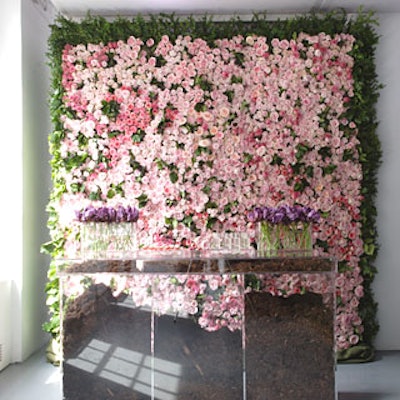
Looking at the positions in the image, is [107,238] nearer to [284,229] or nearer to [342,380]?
[284,229]

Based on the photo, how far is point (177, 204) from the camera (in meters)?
4.80

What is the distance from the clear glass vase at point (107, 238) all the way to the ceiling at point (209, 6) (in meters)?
1.91

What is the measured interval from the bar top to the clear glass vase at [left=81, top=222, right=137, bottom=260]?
236mm

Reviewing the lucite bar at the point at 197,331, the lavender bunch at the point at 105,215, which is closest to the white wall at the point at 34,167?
the lavender bunch at the point at 105,215

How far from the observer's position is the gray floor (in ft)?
13.0

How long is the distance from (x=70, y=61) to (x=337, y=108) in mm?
2159

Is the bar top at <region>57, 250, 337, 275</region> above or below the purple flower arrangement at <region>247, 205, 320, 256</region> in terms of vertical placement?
below

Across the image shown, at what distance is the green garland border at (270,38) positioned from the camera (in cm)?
476

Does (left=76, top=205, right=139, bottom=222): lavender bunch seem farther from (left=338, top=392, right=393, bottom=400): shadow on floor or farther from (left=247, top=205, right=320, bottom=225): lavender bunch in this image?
(left=338, top=392, right=393, bottom=400): shadow on floor

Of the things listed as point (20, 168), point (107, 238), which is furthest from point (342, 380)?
point (20, 168)

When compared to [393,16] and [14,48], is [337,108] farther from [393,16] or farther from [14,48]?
[14,48]

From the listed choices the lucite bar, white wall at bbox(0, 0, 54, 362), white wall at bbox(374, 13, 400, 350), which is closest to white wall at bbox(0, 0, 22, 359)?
white wall at bbox(0, 0, 54, 362)

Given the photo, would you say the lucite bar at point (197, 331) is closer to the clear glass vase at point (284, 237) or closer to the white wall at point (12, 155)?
the clear glass vase at point (284, 237)

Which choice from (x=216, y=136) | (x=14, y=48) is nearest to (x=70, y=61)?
(x=14, y=48)
